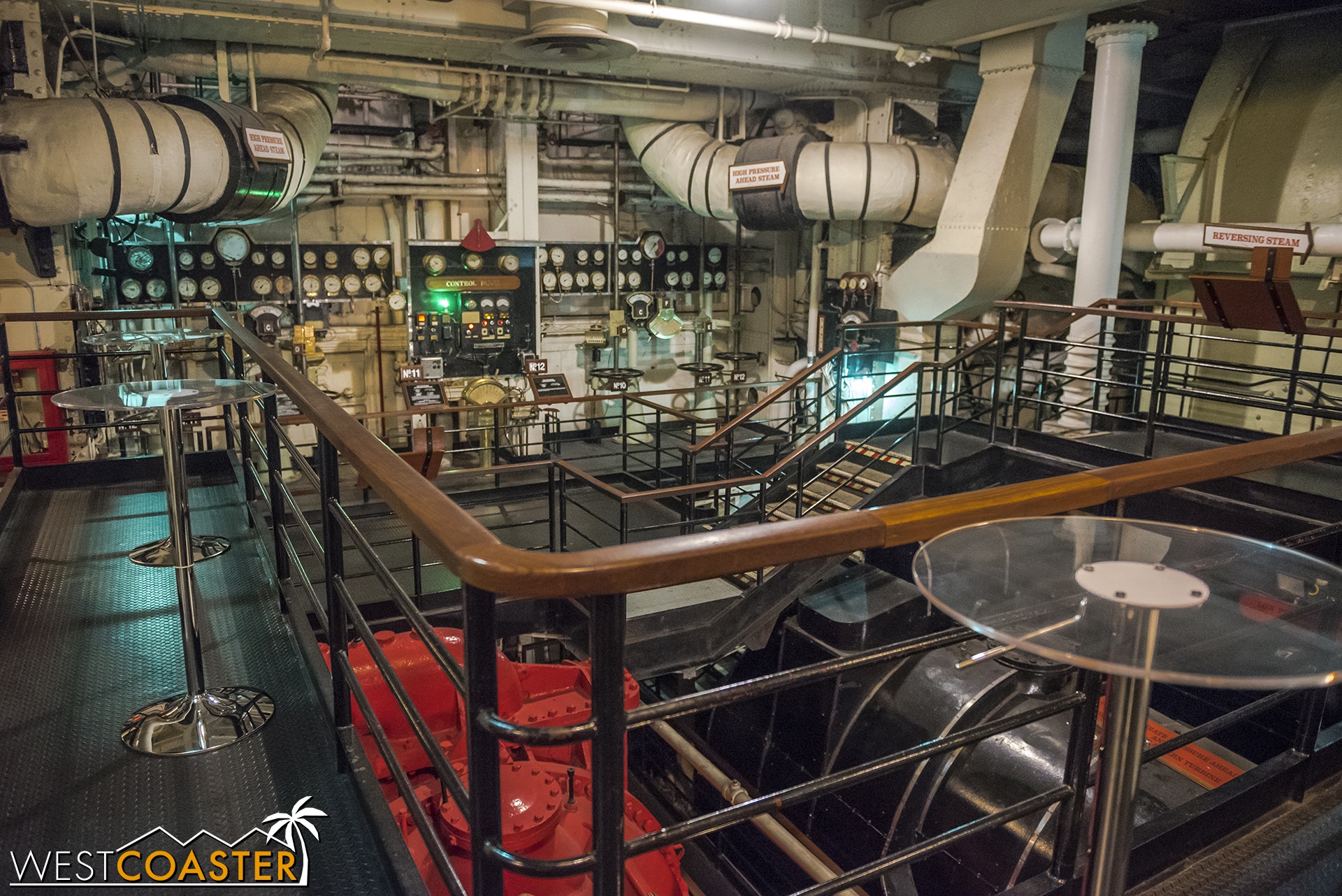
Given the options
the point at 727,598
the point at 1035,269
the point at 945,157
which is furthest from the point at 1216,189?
the point at 727,598

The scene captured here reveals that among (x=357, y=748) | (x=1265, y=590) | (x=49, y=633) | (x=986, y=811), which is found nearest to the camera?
(x=1265, y=590)

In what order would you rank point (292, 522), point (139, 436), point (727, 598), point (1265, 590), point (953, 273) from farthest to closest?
point (139, 436) < point (953, 273) < point (292, 522) < point (727, 598) < point (1265, 590)

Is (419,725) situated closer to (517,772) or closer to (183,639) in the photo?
(183,639)

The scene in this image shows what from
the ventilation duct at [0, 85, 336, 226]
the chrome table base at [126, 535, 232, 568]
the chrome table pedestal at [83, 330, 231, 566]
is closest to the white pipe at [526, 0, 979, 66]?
the ventilation duct at [0, 85, 336, 226]

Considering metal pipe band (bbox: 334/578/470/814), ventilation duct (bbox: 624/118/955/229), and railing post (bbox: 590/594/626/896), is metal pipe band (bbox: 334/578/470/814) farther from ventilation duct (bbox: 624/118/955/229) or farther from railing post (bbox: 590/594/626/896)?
ventilation duct (bbox: 624/118/955/229)

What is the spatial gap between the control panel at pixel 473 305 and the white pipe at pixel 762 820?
4804 mm

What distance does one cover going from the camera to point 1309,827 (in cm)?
202

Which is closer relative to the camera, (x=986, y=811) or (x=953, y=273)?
(x=986, y=811)

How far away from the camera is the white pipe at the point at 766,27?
6012 mm

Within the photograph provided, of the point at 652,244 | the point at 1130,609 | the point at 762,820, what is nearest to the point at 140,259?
the point at 652,244

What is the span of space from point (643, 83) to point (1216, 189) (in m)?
5.07

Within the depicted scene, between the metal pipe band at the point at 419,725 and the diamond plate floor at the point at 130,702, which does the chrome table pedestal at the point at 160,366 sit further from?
the metal pipe band at the point at 419,725

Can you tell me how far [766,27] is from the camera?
659 cm

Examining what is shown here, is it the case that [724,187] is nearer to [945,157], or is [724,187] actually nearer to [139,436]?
[945,157]
